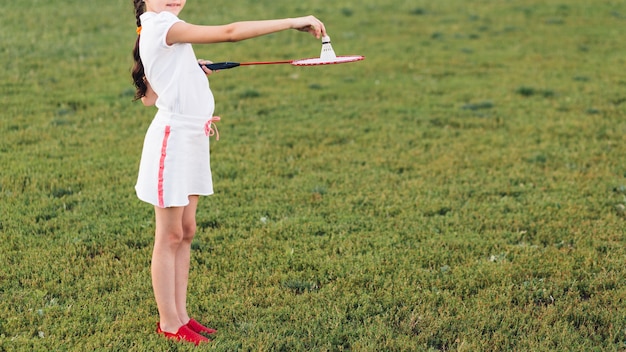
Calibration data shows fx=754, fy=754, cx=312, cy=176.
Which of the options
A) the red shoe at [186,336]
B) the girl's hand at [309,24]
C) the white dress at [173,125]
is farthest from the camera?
the red shoe at [186,336]

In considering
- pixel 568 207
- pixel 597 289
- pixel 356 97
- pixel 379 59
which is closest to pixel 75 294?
pixel 597 289

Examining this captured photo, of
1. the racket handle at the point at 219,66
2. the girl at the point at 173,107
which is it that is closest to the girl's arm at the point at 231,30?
the girl at the point at 173,107

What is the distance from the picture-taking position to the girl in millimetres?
3848

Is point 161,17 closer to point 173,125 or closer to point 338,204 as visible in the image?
point 173,125

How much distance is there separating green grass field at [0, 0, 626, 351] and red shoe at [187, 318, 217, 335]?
10cm

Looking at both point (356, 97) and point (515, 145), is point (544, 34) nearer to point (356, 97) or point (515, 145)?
point (356, 97)

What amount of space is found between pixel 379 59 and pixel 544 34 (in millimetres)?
4751

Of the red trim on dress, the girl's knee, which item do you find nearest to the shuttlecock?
the red trim on dress

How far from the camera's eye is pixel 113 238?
6.04 m

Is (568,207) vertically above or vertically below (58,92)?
below

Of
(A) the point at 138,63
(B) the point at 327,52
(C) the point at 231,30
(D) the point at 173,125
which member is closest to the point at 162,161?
(D) the point at 173,125

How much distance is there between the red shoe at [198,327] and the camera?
460 centimetres

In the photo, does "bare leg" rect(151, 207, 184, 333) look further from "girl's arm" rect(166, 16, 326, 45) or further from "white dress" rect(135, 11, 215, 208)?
"girl's arm" rect(166, 16, 326, 45)

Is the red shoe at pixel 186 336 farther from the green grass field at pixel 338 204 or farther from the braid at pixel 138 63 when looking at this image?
the braid at pixel 138 63
